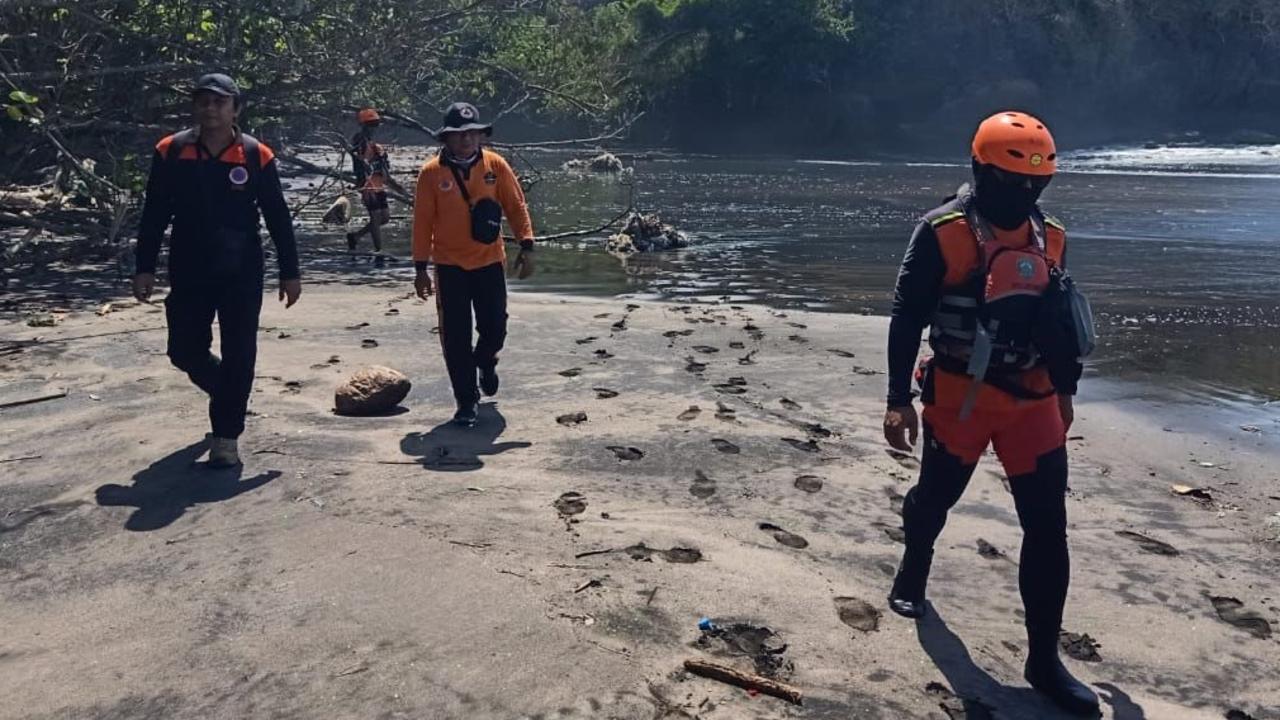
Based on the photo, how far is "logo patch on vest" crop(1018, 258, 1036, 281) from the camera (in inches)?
139

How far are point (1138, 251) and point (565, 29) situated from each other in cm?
930

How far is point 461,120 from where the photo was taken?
20.0 ft

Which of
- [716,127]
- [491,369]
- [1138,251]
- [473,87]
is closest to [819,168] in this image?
[716,127]

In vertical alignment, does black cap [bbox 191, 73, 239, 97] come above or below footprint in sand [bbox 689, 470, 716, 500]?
above

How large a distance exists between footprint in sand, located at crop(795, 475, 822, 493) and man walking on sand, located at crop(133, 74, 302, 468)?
2.59m

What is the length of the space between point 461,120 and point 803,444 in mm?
2522

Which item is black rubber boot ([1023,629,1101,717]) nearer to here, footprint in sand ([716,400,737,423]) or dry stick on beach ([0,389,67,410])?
footprint in sand ([716,400,737,423])

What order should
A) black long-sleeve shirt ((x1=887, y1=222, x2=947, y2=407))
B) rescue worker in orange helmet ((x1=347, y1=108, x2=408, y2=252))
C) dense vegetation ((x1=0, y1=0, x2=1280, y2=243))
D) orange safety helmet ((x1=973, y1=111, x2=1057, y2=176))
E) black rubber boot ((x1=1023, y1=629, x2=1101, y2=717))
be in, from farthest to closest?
dense vegetation ((x1=0, y1=0, x2=1280, y2=243)) < rescue worker in orange helmet ((x1=347, y1=108, x2=408, y2=252)) < black long-sleeve shirt ((x1=887, y1=222, x2=947, y2=407)) < orange safety helmet ((x1=973, y1=111, x2=1057, y2=176)) < black rubber boot ((x1=1023, y1=629, x2=1101, y2=717))

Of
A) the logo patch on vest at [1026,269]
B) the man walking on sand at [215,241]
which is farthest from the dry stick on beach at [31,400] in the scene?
the logo patch on vest at [1026,269]

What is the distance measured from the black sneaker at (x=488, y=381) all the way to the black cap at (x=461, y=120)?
4.55 ft

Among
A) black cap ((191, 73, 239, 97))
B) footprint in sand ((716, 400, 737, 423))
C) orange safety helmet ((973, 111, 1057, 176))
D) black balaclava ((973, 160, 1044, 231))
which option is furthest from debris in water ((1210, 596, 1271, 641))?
black cap ((191, 73, 239, 97))

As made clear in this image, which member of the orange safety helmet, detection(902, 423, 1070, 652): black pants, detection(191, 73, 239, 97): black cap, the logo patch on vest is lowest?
detection(902, 423, 1070, 652): black pants

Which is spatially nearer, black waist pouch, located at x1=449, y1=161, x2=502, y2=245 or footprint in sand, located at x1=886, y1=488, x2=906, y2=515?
footprint in sand, located at x1=886, y1=488, x2=906, y2=515

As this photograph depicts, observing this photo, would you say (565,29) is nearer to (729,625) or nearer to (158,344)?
(158,344)
